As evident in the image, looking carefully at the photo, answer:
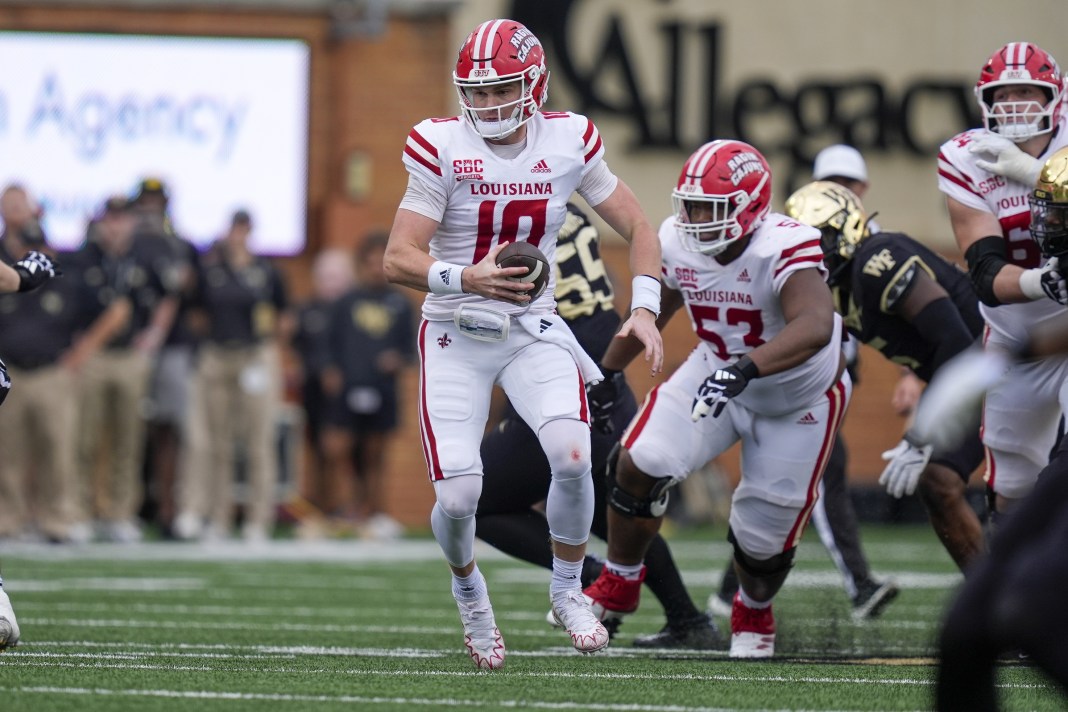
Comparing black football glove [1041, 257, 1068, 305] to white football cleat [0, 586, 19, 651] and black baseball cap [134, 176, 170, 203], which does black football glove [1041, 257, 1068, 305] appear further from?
black baseball cap [134, 176, 170, 203]

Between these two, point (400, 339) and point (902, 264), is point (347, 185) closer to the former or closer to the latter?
point (400, 339)

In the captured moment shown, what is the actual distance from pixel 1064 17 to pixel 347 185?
637cm

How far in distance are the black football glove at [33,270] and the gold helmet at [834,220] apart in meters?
2.68

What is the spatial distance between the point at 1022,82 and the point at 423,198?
2098 millimetres

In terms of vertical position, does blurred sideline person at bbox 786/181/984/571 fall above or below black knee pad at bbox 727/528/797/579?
above

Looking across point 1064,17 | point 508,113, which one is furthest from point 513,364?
point 1064,17

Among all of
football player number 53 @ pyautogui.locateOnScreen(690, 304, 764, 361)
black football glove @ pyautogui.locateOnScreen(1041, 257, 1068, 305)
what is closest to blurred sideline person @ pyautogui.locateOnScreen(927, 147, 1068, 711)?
black football glove @ pyautogui.locateOnScreen(1041, 257, 1068, 305)

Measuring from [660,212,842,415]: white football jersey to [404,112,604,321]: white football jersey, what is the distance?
1.96 feet

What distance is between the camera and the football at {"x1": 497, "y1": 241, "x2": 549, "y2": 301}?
209 inches

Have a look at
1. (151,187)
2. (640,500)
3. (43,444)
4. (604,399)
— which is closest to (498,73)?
(604,399)

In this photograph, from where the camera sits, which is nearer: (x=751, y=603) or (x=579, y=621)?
(x=579, y=621)

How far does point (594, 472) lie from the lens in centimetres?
659

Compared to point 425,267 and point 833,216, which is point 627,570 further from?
point 833,216

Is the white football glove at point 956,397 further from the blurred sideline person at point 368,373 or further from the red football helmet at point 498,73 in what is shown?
the blurred sideline person at point 368,373
